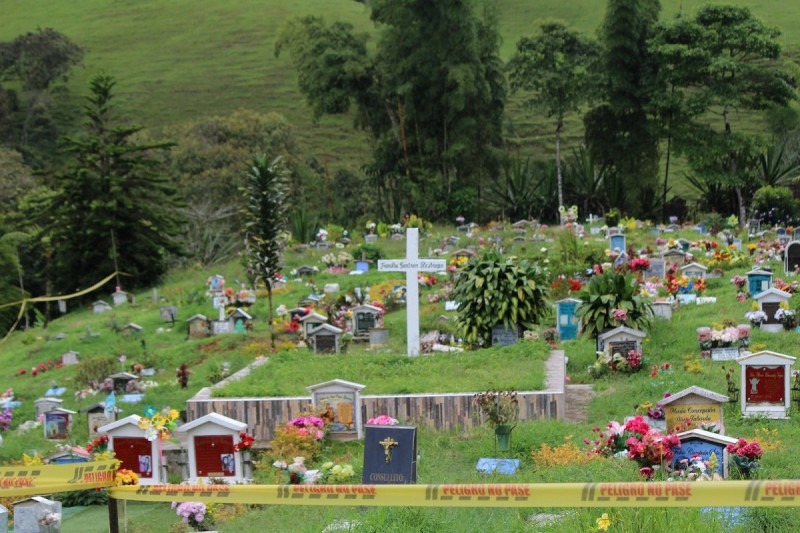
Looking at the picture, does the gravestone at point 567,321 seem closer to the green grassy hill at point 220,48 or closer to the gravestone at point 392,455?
the gravestone at point 392,455

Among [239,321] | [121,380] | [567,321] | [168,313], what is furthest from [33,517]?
[168,313]

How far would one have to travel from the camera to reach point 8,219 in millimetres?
34625

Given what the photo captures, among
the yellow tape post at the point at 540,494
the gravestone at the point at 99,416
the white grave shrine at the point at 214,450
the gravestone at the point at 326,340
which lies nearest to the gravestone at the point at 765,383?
the yellow tape post at the point at 540,494

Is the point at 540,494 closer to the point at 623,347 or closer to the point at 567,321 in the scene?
the point at 623,347

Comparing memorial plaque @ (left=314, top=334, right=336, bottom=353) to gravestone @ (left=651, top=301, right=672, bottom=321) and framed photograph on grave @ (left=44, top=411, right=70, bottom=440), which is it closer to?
framed photograph on grave @ (left=44, top=411, right=70, bottom=440)

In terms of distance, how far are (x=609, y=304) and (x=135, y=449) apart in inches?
289

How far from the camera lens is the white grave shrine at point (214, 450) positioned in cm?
1009

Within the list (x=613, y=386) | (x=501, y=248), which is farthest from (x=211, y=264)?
(x=613, y=386)

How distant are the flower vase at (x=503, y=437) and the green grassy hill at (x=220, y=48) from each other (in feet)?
140

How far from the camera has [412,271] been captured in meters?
15.0

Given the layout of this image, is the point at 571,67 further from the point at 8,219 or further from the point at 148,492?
the point at 148,492

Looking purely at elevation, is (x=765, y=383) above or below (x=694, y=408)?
below

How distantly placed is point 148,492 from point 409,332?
838 centimetres

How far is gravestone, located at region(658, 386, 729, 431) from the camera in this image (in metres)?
9.28
